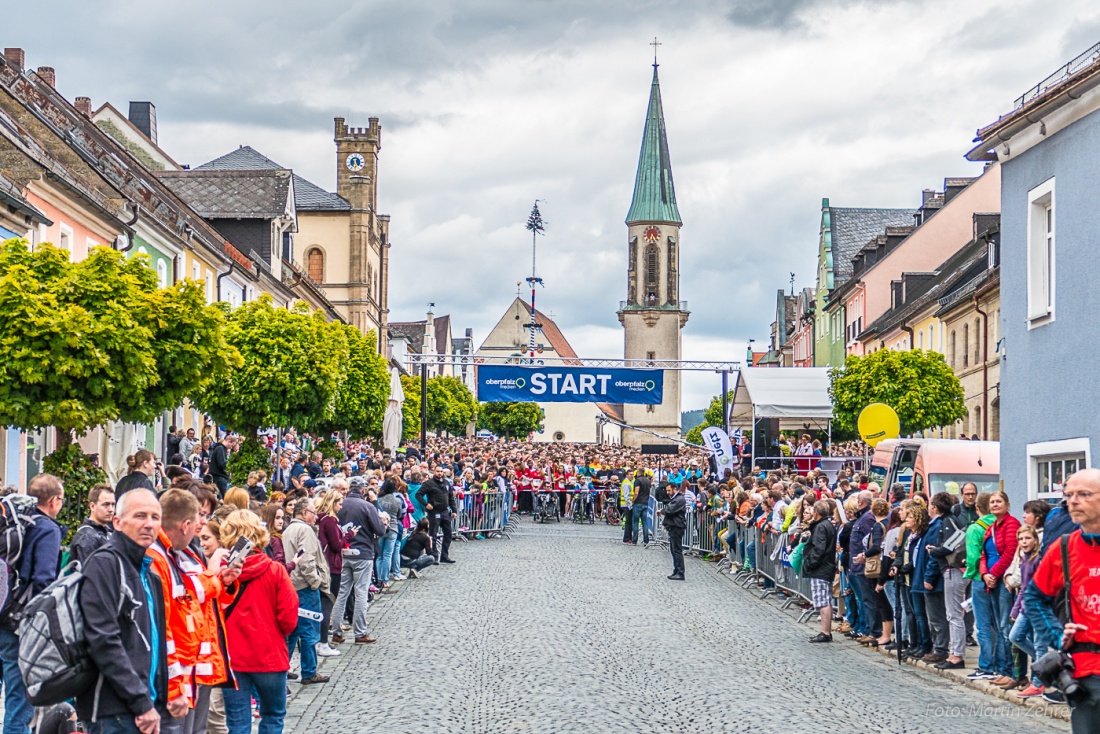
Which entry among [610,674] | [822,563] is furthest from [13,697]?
[822,563]

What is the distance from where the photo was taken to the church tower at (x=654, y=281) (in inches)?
4638

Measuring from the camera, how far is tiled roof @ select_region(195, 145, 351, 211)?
6806cm

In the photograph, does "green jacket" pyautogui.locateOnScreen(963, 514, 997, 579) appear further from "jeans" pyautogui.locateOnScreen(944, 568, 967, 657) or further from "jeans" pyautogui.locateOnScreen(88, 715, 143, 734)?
"jeans" pyautogui.locateOnScreen(88, 715, 143, 734)

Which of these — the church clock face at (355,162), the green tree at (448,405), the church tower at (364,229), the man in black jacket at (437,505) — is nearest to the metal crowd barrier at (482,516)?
the man in black jacket at (437,505)

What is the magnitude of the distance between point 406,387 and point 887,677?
2279 inches

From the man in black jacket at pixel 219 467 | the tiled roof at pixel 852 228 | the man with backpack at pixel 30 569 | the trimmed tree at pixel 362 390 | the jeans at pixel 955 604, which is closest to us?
the man with backpack at pixel 30 569

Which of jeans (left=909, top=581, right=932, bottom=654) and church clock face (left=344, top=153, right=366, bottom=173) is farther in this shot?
church clock face (left=344, top=153, right=366, bottom=173)

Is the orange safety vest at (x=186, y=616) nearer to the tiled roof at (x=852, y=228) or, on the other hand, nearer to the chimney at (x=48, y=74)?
the chimney at (x=48, y=74)

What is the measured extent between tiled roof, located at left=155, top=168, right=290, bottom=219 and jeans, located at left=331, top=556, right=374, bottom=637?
35.7 m

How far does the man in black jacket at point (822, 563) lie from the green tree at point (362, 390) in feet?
77.4

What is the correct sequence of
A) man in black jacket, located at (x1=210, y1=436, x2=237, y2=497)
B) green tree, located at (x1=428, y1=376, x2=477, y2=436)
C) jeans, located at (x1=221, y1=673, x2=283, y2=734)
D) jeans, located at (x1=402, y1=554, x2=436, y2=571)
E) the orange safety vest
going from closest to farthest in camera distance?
the orange safety vest
jeans, located at (x1=221, y1=673, x2=283, y2=734)
jeans, located at (x1=402, y1=554, x2=436, y2=571)
man in black jacket, located at (x1=210, y1=436, x2=237, y2=497)
green tree, located at (x1=428, y1=376, x2=477, y2=436)

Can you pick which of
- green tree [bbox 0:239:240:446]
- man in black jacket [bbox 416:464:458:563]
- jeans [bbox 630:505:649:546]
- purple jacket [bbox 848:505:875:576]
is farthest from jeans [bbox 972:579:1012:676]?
jeans [bbox 630:505:649:546]

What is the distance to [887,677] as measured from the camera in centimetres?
1310

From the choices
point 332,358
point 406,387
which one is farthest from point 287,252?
point 332,358
